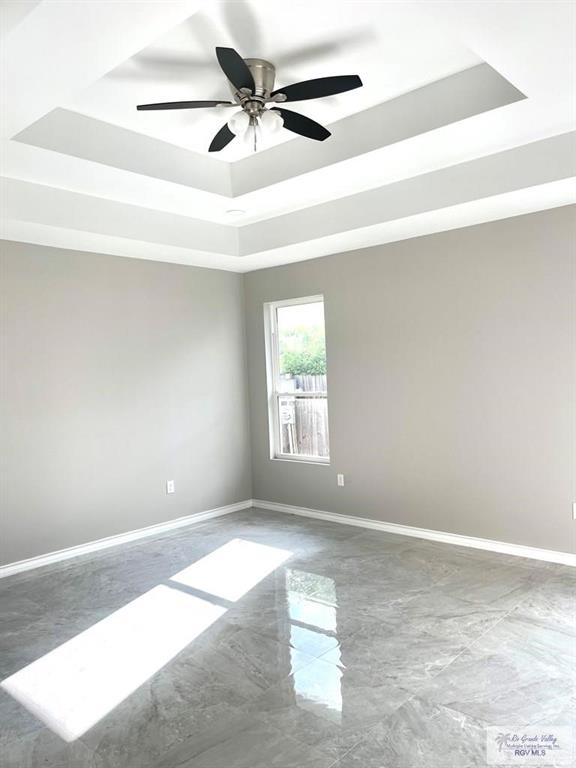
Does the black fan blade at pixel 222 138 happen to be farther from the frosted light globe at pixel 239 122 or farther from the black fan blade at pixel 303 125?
the black fan blade at pixel 303 125

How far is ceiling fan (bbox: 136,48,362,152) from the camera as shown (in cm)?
250


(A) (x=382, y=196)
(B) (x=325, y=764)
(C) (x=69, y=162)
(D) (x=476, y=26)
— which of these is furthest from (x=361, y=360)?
(B) (x=325, y=764)

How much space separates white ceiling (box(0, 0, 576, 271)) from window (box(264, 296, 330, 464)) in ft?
2.60

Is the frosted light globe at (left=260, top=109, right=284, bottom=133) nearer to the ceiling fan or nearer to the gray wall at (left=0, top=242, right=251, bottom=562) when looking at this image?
the ceiling fan

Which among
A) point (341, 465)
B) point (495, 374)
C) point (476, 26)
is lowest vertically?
point (341, 465)

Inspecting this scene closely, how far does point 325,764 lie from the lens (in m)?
2.07

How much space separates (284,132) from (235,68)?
1339 mm

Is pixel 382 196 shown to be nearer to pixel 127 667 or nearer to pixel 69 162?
pixel 69 162

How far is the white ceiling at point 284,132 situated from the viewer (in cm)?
225

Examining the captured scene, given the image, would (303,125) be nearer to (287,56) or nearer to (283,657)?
(287,56)

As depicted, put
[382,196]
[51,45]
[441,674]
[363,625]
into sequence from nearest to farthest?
[51,45] < [441,674] < [363,625] < [382,196]

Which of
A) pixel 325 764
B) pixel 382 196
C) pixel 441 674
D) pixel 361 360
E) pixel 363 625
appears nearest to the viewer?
pixel 325 764

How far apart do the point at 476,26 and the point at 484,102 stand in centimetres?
85

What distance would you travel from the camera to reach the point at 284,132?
12.3 feet
